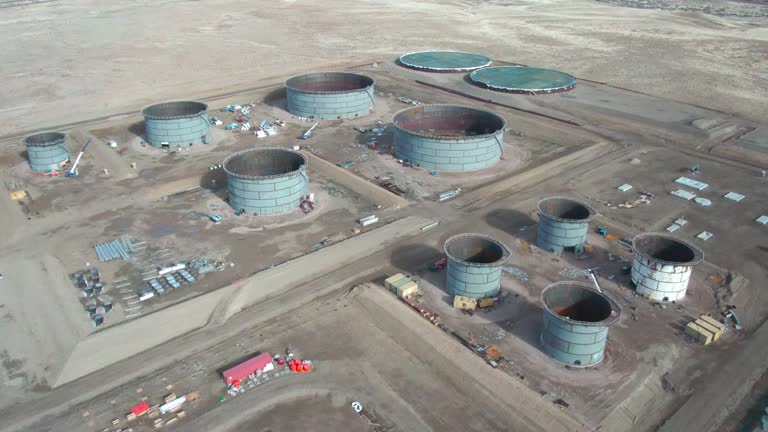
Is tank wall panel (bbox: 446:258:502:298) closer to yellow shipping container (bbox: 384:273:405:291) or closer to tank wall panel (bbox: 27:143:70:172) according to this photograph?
yellow shipping container (bbox: 384:273:405:291)

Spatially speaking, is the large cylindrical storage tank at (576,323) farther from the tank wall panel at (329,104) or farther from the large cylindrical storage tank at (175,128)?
the large cylindrical storage tank at (175,128)

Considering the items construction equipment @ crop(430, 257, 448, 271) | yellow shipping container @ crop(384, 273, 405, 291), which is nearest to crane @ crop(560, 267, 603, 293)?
construction equipment @ crop(430, 257, 448, 271)

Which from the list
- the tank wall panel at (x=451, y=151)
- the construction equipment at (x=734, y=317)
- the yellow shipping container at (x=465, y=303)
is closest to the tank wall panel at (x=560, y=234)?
the yellow shipping container at (x=465, y=303)

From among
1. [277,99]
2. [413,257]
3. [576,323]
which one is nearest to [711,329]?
[576,323]

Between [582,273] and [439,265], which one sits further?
[439,265]

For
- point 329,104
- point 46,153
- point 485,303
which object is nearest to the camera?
point 485,303

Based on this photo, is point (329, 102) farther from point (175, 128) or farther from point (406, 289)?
point (406, 289)
